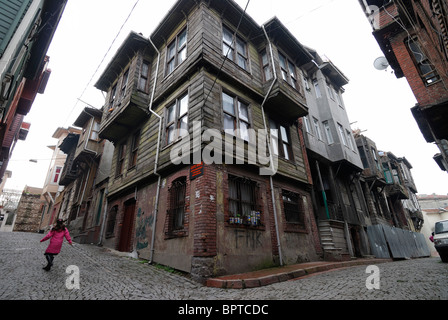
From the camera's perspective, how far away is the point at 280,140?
11.2 meters

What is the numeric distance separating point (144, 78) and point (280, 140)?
27.1 feet

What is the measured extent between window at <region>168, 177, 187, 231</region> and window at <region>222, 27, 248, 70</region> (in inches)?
243

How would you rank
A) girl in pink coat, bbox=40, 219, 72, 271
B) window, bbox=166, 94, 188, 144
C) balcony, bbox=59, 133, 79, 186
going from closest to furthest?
1. girl in pink coat, bbox=40, 219, 72, 271
2. window, bbox=166, 94, 188, 144
3. balcony, bbox=59, 133, 79, 186

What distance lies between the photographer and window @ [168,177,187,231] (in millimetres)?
7766

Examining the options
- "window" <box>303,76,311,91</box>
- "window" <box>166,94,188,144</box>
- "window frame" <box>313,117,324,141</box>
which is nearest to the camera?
"window" <box>166,94,188,144</box>

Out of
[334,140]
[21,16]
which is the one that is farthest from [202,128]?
[334,140]

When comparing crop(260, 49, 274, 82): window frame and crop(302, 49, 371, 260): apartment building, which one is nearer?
crop(260, 49, 274, 82): window frame

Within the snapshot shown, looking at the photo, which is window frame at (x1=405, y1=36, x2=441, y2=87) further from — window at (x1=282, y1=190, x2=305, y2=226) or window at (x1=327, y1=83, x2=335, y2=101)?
window at (x1=282, y1=190, x2=305, y2=226)

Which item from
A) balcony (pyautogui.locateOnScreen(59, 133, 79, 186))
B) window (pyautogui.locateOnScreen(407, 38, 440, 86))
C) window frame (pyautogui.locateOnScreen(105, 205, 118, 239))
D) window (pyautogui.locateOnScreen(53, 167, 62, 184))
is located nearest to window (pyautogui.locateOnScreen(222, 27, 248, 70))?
window (pyautogui.locateOnScreen(407, 38, 440, 86))

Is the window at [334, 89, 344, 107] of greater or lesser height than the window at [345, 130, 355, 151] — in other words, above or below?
above

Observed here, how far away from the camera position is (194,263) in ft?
20.6

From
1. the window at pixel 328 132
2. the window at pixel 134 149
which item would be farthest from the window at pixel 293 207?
the window at pixel 134 149

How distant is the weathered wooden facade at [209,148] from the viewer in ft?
23.4

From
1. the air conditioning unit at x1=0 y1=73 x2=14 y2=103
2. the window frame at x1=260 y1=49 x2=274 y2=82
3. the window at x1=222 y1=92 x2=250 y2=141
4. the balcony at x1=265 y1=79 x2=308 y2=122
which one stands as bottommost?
the air conditioning unit at x1=0 y1=73 x2=14 y2=103
